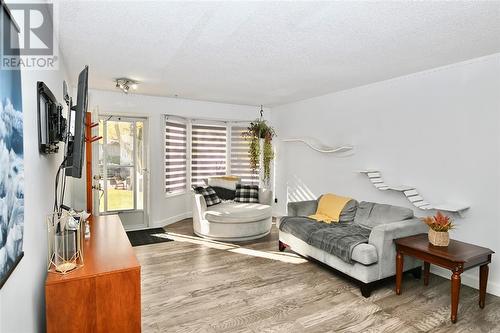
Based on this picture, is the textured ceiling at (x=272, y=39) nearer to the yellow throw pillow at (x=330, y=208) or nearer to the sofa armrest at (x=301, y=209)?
the yellow throw pillow at (x=330, y=208)

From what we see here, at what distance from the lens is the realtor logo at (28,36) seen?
107 cm

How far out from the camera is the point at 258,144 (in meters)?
6.34

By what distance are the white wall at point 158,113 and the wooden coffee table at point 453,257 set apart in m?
4.03

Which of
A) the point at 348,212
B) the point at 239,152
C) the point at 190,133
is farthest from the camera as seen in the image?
the point at 239,152

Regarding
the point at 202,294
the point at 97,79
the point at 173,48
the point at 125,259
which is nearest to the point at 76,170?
the point at 125,259

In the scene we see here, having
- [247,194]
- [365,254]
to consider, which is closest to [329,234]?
[365,254]

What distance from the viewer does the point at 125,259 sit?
1.95m

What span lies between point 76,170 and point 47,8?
3.60 feet

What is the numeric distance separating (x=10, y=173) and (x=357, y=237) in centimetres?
316

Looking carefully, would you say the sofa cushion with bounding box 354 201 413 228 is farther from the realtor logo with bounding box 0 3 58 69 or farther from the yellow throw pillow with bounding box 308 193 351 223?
the realtor logo with bounding box 0 3 58 69

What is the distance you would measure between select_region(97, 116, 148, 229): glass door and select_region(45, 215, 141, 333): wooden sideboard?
3.54m

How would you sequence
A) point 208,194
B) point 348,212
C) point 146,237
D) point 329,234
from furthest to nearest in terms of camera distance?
point 208,194 < point 146,237 < point 348,212 < point 329,234

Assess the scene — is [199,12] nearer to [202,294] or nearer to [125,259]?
[125,259]

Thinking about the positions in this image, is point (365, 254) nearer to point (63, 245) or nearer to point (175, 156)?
point (63, 245)
